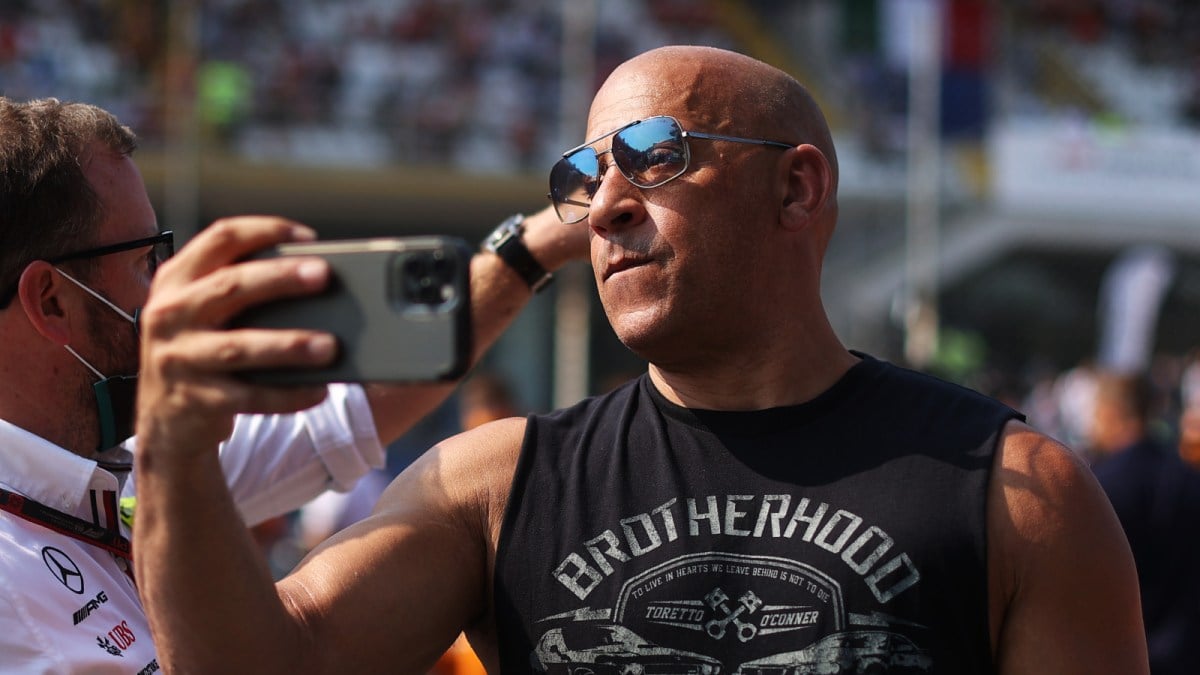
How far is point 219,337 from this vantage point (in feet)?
4.81

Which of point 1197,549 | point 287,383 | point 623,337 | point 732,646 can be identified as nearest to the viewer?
point 287,383

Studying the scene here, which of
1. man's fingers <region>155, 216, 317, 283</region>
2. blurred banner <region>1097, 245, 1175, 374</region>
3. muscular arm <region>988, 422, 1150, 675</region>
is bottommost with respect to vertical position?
blurred banner <region>1097, 245, 1175, 374</region>

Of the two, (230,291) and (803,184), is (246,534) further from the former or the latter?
(803,184)

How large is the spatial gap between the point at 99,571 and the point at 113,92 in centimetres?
1507

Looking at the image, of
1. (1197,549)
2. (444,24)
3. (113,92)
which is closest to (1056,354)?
(444,24)

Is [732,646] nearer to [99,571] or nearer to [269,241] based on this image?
[269,241]

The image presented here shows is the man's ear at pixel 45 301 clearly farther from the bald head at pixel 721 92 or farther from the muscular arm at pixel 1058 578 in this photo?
the muscular arm at pixel 1058 578

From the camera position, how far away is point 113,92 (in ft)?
53.4

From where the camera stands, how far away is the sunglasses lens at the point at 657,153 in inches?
84.4

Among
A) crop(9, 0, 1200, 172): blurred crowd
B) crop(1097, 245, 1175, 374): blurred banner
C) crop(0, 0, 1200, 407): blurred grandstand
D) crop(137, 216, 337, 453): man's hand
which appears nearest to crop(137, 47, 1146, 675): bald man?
crop(137, 216, 337, 453): man's hand

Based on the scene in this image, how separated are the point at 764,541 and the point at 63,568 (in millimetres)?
1059

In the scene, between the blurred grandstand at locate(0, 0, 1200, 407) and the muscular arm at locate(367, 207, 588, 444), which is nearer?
the muscular arm at locate(367, 207, 588, 444)

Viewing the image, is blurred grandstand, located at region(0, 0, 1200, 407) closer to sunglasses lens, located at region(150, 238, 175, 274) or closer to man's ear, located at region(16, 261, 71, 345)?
sunglasses lens, located at region(150, 238, 175, 274)

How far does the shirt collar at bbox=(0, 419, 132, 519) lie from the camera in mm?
2244
